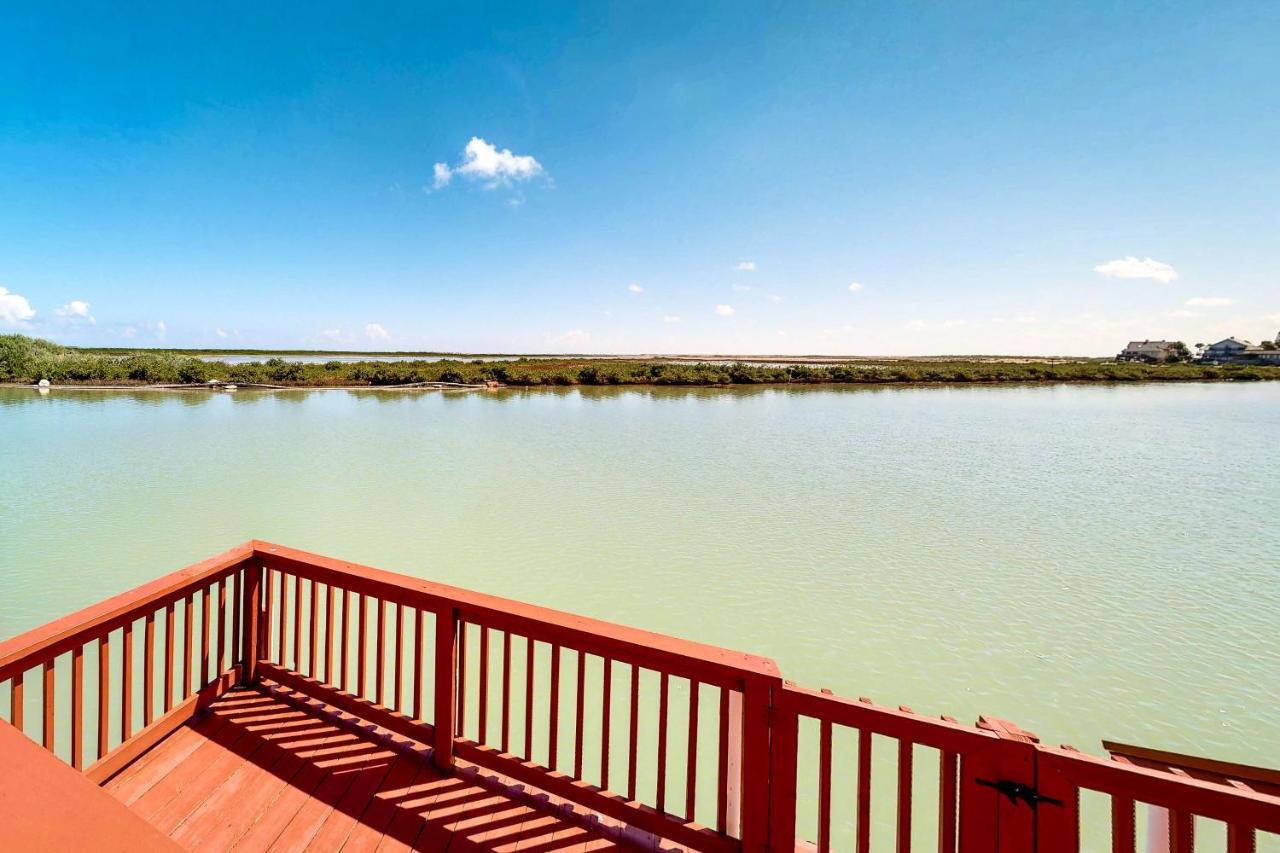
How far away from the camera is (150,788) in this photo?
7.55 ft

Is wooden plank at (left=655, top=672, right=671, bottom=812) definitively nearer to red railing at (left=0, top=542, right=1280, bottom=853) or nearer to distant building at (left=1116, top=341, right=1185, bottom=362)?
red railing at (left=0, top=542, right=1280, bottom=853)

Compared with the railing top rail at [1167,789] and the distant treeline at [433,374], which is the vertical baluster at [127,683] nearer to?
the railing top rail at [1167,789]

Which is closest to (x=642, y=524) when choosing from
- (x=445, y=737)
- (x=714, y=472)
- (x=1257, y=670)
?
(x=714, y=472)

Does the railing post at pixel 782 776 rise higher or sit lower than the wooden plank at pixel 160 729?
higher

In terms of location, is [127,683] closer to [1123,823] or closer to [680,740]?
[680,740]

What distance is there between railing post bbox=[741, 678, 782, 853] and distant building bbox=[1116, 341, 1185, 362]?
10772 cm

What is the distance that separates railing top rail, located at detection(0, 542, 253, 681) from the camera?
190 centimetres

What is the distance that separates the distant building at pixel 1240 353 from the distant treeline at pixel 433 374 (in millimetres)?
27540

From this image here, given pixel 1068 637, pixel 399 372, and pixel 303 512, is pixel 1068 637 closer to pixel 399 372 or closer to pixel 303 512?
pixel 303 512

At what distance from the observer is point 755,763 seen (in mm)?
1840

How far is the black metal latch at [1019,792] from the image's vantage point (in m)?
1.46

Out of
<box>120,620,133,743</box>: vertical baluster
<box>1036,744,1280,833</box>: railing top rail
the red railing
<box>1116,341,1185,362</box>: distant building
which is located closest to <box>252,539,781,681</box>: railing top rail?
the red railing

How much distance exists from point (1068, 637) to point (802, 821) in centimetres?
392

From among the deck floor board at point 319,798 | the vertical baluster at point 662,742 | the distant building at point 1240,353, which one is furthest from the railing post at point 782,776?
the distant building at point 1240,353
